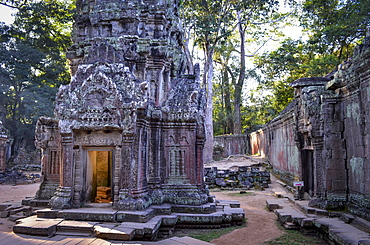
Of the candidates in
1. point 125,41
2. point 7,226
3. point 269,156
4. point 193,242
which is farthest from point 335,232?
point 269,156

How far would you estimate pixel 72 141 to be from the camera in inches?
270

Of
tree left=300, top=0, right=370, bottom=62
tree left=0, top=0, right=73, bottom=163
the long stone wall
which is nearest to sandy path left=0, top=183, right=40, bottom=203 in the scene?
the long stone wall

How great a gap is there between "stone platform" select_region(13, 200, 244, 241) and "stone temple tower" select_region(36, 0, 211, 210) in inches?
10.1

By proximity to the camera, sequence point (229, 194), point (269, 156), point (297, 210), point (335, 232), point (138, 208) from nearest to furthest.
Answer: point (335, 232) < point (138, 208) < point (297, 210) < point (229, 194) < point (269, 156)

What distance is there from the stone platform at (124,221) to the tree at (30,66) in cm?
2000

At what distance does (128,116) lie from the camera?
6.70 m

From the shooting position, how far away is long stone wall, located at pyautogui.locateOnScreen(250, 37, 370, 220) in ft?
21.0

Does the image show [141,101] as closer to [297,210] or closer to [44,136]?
[44,136]

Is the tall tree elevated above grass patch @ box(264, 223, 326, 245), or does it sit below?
above

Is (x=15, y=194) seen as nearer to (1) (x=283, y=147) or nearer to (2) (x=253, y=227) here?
(2) (x=253, y=227)

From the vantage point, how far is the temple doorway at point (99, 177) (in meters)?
7.40

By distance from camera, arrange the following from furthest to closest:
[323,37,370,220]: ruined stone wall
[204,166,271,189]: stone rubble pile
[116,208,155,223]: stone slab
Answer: [204,166,271,189]: stone rubble pile < [323,37,370,220]: ruined stone wall < [116,208,155,223]: stone slab

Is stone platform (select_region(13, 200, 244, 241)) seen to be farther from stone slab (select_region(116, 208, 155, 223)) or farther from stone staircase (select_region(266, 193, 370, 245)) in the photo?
stone staircase (select_region(266, 193, 370, 245))

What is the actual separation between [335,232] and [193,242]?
8.74ft
